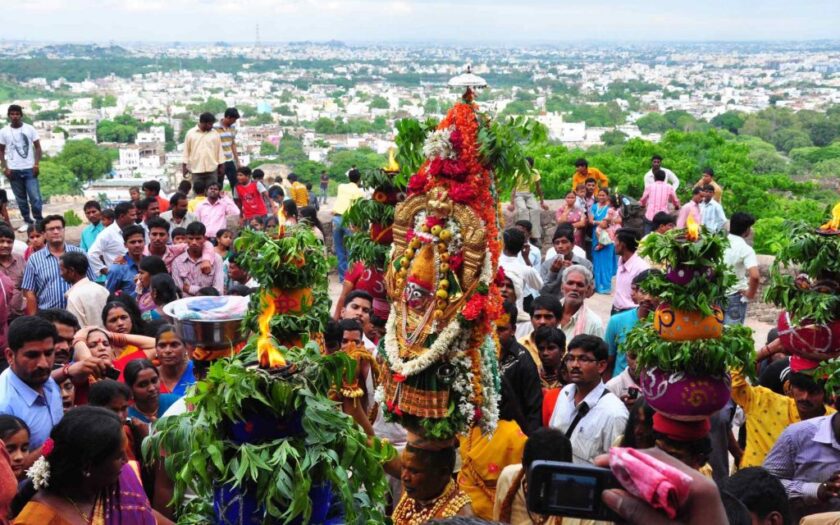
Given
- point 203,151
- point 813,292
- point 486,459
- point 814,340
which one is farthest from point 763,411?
point 203,151

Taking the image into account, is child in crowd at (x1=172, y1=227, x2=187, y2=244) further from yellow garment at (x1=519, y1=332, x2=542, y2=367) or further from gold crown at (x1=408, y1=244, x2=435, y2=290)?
gold crown at (x1=408, y1=244, x2=435, y2=290)

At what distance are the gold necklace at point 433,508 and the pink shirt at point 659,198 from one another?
29.5 ft

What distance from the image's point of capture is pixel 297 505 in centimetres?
338

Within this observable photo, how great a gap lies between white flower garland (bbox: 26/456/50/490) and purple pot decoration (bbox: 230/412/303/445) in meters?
0.92

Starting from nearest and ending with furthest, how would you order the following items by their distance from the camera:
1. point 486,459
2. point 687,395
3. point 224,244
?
point 687,395 → point 486,459 → point 224,244

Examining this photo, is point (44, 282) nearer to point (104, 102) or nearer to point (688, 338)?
point (688, 338)

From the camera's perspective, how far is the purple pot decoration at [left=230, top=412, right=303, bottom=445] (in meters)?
3.48

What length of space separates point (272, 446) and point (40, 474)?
108 centimetres

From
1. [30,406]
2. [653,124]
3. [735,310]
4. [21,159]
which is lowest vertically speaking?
[653,124]

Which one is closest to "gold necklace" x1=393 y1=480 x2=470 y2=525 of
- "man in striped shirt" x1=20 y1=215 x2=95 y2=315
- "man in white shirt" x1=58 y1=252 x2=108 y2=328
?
"man in white shirt" x1=58 y1=252 x2=108 y2=328

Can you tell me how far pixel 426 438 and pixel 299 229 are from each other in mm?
1482

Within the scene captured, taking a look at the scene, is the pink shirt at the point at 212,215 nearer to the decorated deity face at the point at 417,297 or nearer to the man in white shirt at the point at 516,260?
the man in white shirt at the point at 516,260

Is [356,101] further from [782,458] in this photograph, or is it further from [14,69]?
[782,458]

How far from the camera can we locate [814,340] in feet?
19.5
